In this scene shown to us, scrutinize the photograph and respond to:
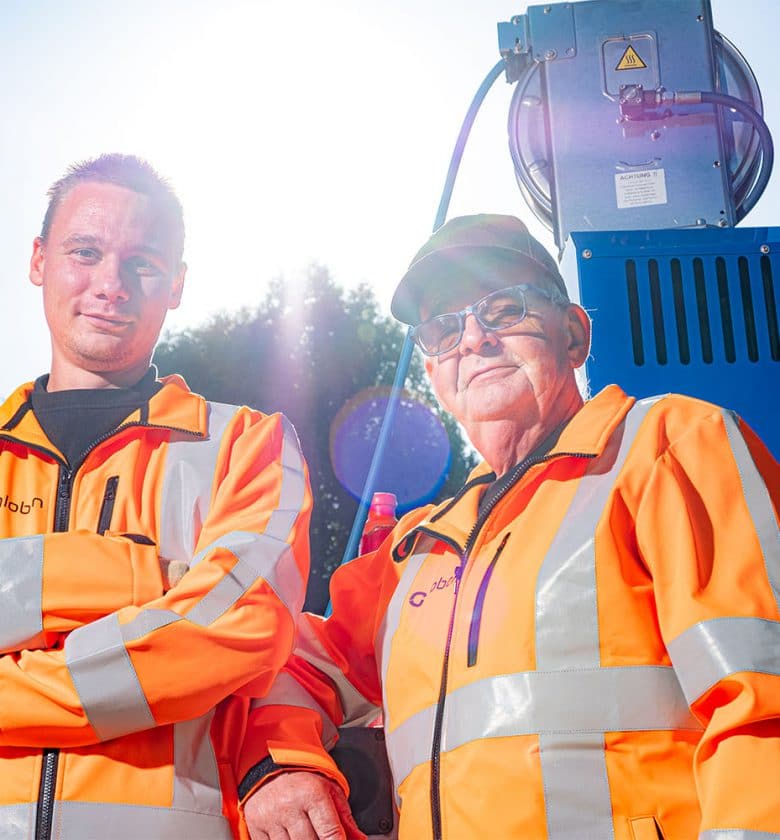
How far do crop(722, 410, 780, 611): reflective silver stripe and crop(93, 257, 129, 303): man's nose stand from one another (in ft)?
5.00

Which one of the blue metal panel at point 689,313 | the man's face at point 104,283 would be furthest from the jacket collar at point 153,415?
the blue metal panel at point 689,313

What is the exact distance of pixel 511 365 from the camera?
273 cm

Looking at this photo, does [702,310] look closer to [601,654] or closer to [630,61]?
[630,61]

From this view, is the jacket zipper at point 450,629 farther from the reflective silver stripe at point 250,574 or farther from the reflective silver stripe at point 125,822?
the reflective silver stripe at point 125,822

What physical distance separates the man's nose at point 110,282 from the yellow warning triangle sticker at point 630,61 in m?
1.88

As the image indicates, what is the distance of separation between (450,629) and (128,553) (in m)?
0.74

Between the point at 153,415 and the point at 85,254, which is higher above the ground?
the point at 85,254

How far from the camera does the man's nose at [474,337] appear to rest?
276 centimetres

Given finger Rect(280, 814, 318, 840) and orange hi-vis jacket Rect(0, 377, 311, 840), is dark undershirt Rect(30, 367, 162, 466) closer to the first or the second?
orange hi-vis jacket Rect(0, 377, 311, 840)

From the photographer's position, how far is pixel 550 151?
3.62 m

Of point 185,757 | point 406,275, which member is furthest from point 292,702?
point 406,275

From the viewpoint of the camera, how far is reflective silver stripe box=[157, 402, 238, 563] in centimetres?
246

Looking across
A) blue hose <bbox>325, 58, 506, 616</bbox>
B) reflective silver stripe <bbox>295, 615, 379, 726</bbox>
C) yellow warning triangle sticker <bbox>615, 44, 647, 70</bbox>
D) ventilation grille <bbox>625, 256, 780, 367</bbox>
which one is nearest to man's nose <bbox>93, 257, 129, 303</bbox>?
reflective silver stripe <bbox>295, 615, 379, 726</bbox>

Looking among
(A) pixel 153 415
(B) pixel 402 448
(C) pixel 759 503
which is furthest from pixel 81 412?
(B) pixel 402 448
